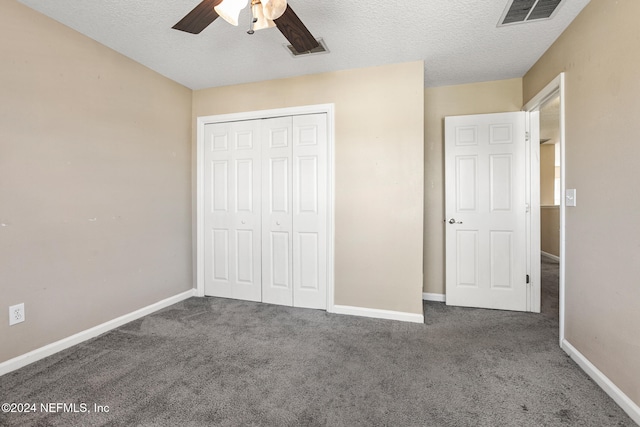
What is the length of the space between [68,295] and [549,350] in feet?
12.2

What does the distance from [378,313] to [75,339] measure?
2555 millimetres

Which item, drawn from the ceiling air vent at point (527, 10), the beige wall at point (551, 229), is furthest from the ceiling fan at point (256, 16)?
the beige wall at point (551, 229)

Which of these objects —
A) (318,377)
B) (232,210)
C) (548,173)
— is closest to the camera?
(318,377)

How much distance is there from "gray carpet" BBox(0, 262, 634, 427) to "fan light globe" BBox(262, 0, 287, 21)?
204 cm

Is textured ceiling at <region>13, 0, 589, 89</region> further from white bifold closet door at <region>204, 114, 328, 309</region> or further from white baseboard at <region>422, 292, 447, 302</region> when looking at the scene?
white baseboard at <region>422, 292, 447, 302</region>

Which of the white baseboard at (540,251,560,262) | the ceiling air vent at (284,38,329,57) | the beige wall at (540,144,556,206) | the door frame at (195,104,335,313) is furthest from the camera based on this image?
the beige wall at (540,144,556,206)

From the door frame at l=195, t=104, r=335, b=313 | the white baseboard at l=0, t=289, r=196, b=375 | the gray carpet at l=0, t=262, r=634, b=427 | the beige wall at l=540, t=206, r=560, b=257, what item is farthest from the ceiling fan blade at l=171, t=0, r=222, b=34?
the beige wall at l=540, t=206, r=560, b=257

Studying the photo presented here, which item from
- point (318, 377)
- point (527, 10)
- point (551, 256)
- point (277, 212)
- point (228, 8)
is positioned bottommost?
point (318, 377)

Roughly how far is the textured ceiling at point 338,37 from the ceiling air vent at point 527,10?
5 centimetres

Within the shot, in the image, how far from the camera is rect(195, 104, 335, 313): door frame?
2947 millimetres

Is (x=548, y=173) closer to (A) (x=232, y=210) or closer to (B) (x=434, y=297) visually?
(B) (x=434, y=297)

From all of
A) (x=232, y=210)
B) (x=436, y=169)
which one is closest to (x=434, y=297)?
(x=436, y=169)

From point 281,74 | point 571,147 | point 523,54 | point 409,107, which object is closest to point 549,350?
point 571,147

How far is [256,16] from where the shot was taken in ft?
5.01
